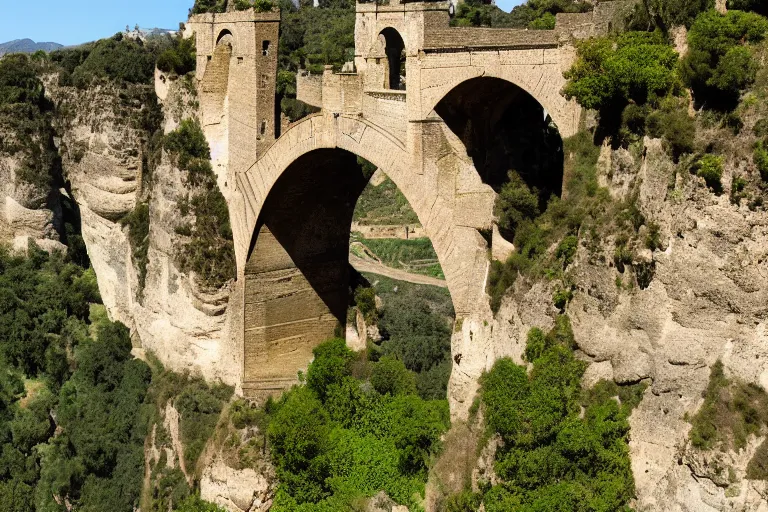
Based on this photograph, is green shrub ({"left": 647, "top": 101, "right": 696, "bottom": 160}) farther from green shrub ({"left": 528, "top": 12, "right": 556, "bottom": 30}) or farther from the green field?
the green field

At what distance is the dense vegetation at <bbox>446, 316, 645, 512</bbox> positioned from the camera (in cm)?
1881

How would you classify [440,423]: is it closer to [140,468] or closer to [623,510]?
[623,510]

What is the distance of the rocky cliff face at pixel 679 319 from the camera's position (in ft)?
55.6

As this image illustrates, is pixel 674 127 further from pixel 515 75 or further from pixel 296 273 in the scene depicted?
pixel 296 273

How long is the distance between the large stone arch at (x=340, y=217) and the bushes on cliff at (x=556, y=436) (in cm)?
272

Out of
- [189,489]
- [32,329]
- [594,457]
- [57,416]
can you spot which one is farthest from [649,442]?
[32,329]

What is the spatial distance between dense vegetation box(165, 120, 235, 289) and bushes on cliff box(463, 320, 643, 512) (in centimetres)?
1303

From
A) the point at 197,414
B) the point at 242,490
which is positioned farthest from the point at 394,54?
the point at 242,490

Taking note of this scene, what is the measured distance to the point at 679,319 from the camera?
58.8ft

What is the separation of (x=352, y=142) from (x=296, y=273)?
6.84 meters

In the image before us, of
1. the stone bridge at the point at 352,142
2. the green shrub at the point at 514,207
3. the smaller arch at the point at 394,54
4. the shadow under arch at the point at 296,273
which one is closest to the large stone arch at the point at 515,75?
the stone bridge at the point at 352,142

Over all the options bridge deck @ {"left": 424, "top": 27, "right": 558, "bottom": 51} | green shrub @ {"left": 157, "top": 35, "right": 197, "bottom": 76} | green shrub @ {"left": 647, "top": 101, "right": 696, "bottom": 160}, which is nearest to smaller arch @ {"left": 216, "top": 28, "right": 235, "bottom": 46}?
green shrub @ {"left": 157, "top": 35, "right": 197, "bottom": 76}

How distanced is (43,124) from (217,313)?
12105 mm

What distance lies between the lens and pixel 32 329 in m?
36.8
